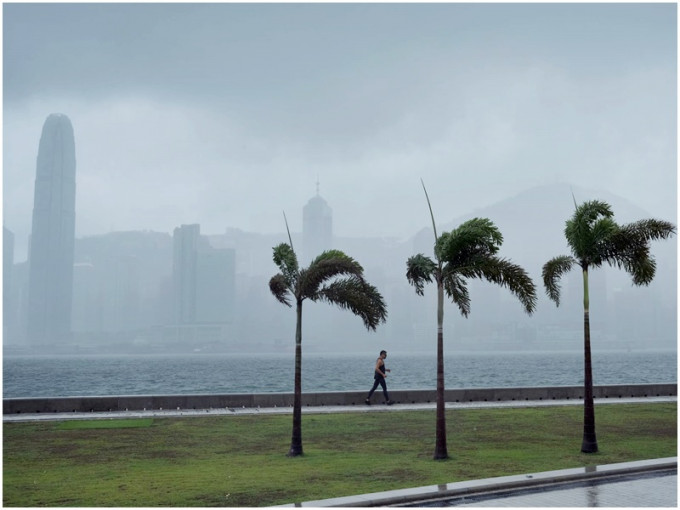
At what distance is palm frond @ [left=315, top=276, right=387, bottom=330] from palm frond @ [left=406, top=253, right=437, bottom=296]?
0.92 metres

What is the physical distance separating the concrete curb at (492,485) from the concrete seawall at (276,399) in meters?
11.1

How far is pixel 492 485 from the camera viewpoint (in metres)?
12.4

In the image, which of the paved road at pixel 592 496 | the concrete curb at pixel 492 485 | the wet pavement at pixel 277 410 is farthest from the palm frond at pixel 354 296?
the wet pavement at pixel 277 410

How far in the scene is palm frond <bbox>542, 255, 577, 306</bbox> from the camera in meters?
17.8

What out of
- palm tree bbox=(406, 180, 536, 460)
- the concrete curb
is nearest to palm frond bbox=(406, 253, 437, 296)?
palm tree bbox=(406, 180, 536, 460)

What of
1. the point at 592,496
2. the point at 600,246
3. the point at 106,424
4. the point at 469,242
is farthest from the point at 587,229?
the point at 106,424

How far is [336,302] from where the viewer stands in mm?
17391

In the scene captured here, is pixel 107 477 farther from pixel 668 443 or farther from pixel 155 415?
pixel 668 443

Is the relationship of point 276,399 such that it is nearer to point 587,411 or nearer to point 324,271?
point 324,271

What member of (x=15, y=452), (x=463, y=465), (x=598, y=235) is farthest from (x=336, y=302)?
(x=15, y=452)

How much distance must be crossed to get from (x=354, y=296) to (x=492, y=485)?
236 inches

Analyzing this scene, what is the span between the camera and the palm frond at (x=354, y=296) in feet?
56.6

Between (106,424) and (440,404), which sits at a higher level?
(440,404)

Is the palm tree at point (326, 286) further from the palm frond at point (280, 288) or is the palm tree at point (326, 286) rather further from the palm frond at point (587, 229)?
the palm frond at point (587, 229)
